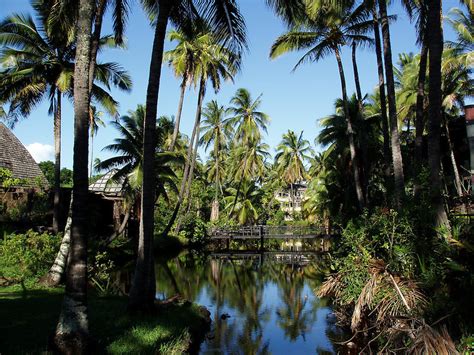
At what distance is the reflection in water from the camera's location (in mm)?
11125

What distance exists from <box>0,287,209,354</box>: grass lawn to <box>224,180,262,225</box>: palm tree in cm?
3337

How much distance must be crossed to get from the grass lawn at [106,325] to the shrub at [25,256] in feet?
6.78

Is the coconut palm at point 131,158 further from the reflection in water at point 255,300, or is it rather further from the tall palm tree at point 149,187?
the tall palm tree at point 149,187

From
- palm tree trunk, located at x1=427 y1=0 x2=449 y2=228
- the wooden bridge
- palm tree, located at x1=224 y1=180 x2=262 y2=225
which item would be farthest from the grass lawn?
palm tree, located at x1=224 y1=180 x2=262 y2=225

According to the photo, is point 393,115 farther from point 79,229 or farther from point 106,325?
point 79,229

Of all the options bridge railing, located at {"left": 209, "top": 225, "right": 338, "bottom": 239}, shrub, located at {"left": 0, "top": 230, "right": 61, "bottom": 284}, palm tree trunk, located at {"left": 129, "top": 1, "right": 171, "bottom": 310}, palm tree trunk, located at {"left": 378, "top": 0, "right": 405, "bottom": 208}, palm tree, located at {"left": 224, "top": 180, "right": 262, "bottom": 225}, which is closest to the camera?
palm tree trunk, located at {"left": 129, "top": 1, "right": 171, "bottom": 310}

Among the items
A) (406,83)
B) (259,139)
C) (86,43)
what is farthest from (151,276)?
(259,139)

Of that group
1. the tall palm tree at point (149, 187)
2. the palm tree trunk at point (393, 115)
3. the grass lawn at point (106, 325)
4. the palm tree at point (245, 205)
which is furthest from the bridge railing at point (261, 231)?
the tall palm tree at point (149, 187)

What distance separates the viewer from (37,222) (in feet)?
69.0

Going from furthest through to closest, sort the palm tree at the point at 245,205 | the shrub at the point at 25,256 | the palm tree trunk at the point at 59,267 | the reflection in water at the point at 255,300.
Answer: the palm tree at the point at 245,205, the shrub at the point at 25,256, the palm tree trunk at the point at 59,267, the reflection in water at the point at 255,300

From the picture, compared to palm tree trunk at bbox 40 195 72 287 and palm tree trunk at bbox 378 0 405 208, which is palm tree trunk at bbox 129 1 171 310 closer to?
palm tree trunk at bbox 40 195 72 287

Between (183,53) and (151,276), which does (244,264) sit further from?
(151,276)

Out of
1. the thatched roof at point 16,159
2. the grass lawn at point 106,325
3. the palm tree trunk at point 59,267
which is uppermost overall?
the thatched roof at point 16,159

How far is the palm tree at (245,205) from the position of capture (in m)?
45.0
